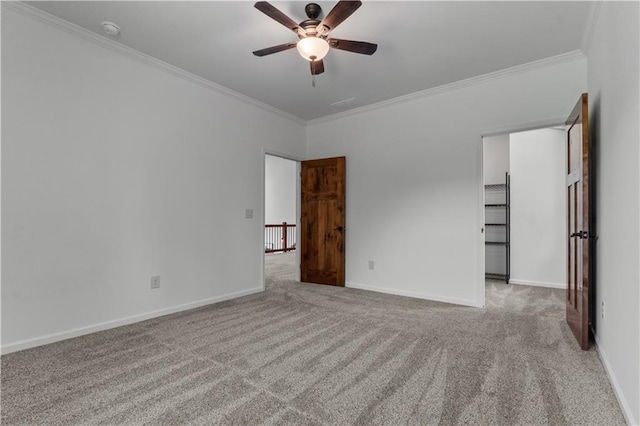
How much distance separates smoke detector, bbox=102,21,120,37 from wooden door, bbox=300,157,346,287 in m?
2.95

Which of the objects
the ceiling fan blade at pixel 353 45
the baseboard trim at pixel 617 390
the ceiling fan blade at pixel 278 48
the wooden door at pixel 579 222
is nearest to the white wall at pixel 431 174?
the wooden door at pixel 579 222

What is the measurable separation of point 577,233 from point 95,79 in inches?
175

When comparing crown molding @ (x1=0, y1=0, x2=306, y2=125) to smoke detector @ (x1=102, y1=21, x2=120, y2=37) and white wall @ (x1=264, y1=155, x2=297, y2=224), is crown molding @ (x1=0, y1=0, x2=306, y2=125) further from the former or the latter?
white wall @ (x1=264, y1=155, x2=297, y2=224)

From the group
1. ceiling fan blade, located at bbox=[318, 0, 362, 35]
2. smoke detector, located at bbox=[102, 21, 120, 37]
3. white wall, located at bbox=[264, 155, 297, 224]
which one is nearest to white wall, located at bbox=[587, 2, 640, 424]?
ceiling fan blade, located at bbox=[318, 0, 362, 35]

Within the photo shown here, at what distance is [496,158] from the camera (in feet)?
17.6

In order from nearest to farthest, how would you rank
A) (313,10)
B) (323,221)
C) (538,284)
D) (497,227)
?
(313,10)
(538,284)
(323,221)
(497,227)

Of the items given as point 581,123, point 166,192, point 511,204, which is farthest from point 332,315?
point 511,204

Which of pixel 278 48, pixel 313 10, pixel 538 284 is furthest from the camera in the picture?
pixel 538 284

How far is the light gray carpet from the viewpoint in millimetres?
1625

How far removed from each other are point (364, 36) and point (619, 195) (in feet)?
7.38

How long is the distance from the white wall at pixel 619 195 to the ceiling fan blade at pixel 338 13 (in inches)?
58.0

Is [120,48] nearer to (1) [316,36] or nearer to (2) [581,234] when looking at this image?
(1) [316,36]

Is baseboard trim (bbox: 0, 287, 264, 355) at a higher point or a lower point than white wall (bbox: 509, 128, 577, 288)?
lower

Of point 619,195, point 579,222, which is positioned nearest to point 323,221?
point 579,222
